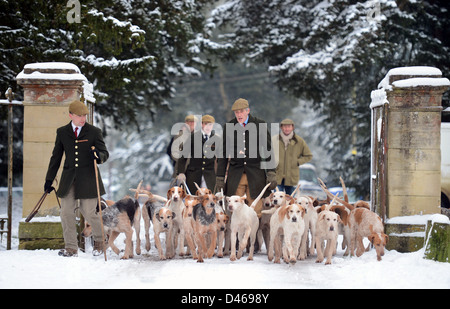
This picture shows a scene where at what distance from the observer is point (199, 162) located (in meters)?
11.1

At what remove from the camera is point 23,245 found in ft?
31.1

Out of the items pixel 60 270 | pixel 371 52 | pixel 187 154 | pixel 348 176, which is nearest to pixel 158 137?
pixel 348 176

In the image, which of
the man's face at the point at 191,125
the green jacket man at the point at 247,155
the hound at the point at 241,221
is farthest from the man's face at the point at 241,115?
the man's face at the point at 191,125

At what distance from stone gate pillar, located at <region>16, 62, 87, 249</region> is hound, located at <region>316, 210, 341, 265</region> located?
3.64 meters

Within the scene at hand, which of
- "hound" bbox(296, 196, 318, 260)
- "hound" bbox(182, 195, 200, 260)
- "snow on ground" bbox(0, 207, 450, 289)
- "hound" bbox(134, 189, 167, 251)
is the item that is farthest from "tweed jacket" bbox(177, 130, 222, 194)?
"snow on ground" bbox(0, 207, 450, 289)

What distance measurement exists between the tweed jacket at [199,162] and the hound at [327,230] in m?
2.53

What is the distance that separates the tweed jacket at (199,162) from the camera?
11.0 meters

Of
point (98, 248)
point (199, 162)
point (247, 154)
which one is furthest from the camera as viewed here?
point (199, 162)

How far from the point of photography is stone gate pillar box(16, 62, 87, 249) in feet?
31.1

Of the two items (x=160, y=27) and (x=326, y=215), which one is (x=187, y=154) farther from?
(x=160, y=27)

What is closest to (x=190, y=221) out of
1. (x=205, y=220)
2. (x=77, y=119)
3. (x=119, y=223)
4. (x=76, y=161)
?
(x=205, y=220)

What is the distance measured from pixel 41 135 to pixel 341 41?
10425 millimetres

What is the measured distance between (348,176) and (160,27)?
9254mm

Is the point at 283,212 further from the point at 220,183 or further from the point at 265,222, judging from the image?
the point at 220,183
